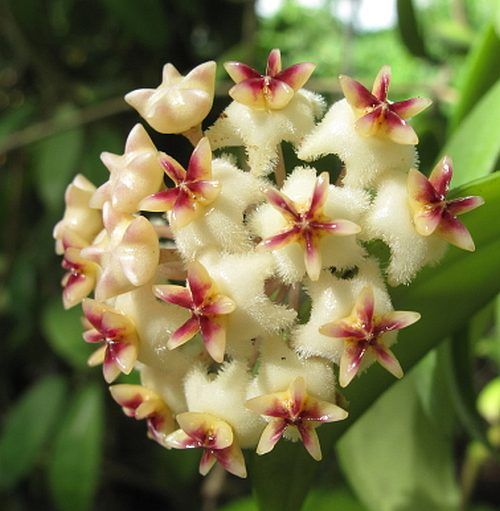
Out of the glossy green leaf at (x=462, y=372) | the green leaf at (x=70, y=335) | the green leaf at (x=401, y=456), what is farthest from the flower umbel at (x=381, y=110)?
the green leaf at (x=70, y=335)

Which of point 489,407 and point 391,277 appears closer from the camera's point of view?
point 391,277

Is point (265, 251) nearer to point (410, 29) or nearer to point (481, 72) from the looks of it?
point (481, 72)

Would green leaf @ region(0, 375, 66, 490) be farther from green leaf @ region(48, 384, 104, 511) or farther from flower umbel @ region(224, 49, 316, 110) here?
flower umbel @ region(224, 49, 316, 110)

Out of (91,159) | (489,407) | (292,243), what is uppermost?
(292,243)

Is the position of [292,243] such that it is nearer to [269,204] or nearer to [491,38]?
[269,204]

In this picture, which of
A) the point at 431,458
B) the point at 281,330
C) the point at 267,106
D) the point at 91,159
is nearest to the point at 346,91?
the point at 267,106

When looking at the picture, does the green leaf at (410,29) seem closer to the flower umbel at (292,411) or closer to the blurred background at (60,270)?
the blurred background at (60,270)

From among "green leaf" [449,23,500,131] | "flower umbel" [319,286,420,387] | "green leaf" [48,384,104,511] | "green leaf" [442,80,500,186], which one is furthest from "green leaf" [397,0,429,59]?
"green leaf" [48,384,104,511]
